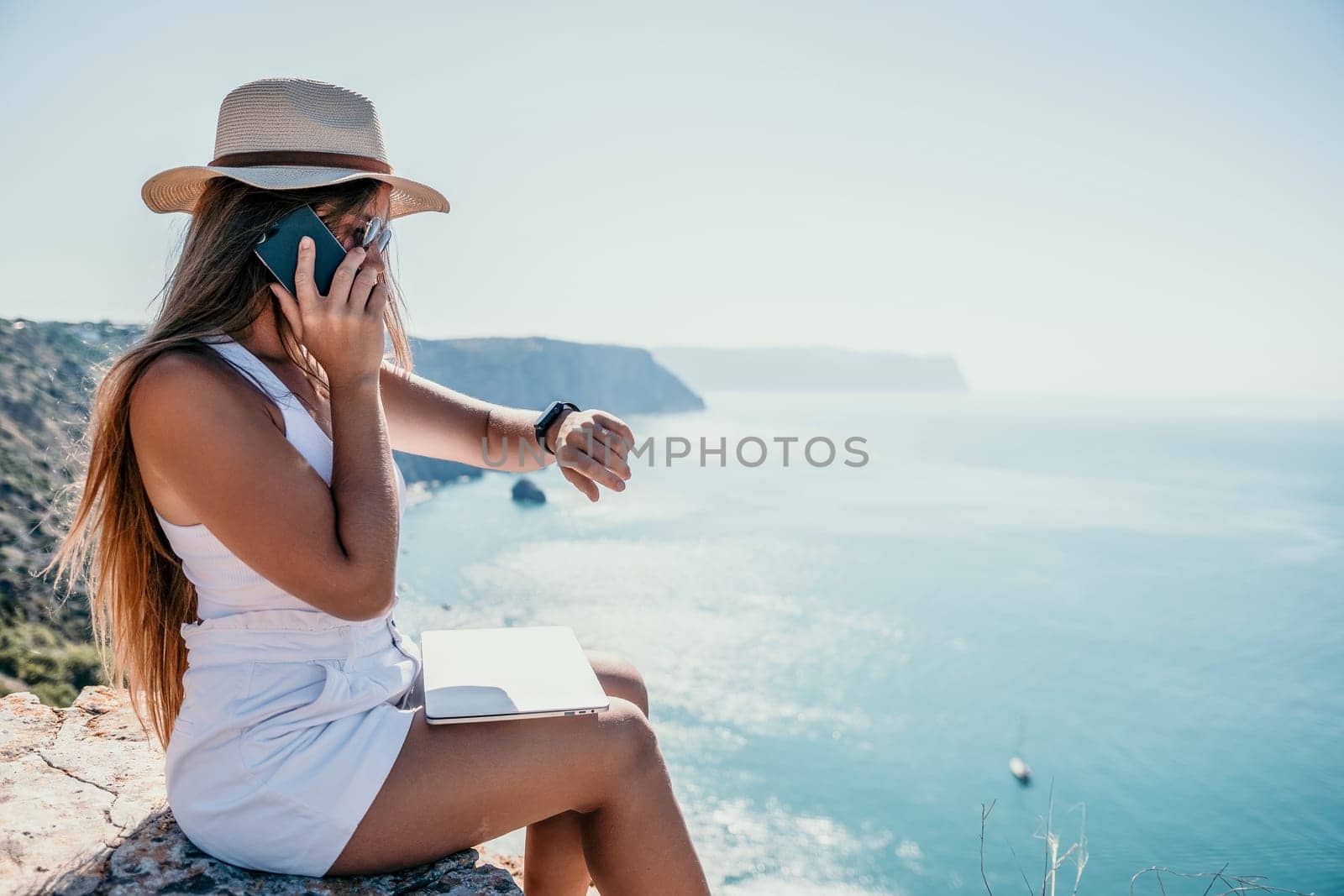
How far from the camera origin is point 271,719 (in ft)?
4.20

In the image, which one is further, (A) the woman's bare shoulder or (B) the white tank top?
(B) the white tank top

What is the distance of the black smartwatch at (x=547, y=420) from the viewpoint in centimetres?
192

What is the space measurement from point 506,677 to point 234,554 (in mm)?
510

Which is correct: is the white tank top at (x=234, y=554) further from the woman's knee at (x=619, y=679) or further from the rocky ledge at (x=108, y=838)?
the woman's knee at (x=619, y=679)

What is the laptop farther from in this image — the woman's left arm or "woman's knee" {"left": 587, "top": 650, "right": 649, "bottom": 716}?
the woman's left arm

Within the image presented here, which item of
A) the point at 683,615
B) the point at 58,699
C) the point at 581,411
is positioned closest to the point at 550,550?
the point at 683,615

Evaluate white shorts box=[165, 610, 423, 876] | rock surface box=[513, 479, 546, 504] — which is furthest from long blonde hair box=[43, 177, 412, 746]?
rock surface box=[513, 479, 546, 504]

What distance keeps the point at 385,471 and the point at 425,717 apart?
1.37 ft

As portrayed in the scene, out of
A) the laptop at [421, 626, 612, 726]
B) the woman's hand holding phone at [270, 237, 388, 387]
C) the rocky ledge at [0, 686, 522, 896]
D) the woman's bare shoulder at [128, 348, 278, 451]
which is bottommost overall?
the rocky ledge at [0, 686, 522, 896]

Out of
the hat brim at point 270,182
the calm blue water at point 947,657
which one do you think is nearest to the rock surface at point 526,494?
the calm blue water at point 947,657

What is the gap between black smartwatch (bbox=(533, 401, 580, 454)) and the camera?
1.92 meters

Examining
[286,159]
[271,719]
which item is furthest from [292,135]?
[271,719]

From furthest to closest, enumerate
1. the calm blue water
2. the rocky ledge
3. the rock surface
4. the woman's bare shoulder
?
the rock surface < the calm blue water < the rocky ledge < the woman's bare shoulder

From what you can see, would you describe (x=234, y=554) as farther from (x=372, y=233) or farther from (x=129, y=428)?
(x=372, y=233)
